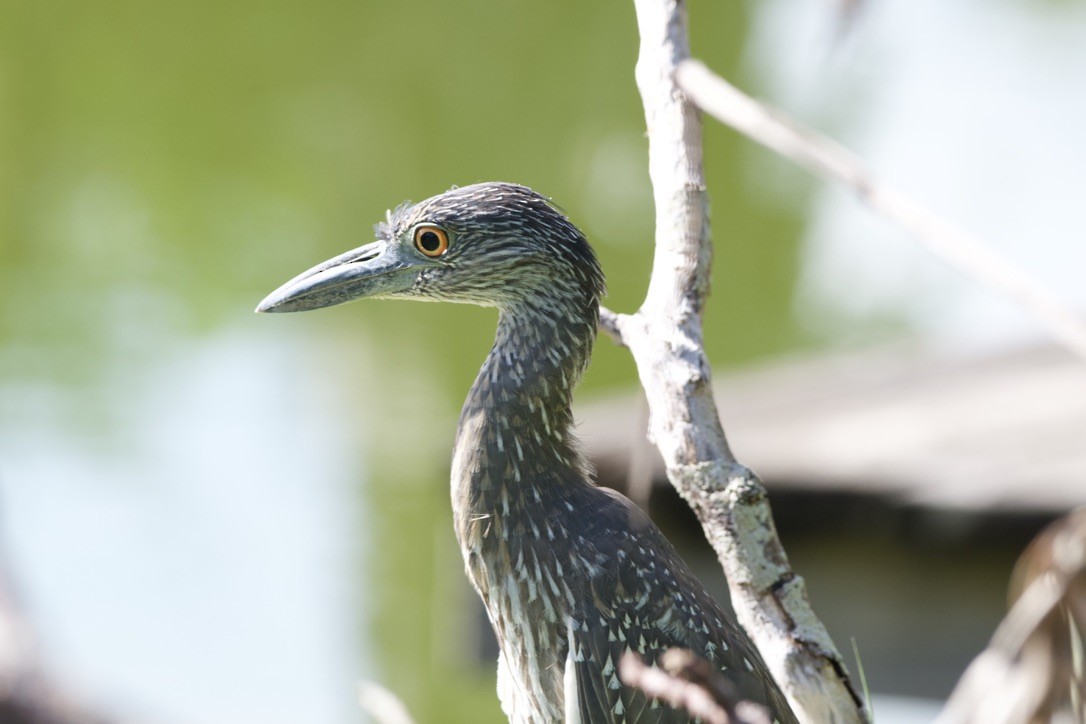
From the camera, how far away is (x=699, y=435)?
1.81 m

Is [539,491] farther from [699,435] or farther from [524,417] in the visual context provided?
[699,435]

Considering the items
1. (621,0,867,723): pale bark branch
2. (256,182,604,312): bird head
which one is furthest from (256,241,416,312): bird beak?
(621,0,867,723): pale bark branch

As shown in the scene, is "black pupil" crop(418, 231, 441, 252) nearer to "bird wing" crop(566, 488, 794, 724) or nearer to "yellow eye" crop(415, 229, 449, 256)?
"yellow eye" crop(415, 229, 449, 256)

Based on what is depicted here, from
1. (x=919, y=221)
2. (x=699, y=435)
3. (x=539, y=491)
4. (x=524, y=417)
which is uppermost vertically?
(x=524, y=417)

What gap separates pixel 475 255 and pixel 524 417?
0.28 m

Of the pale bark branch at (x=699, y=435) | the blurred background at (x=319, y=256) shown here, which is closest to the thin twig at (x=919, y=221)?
the pale bark branch at (x=699, y=435)

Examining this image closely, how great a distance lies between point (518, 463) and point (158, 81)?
1313cm

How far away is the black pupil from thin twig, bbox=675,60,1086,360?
1285 mm

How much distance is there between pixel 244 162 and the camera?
14.3m

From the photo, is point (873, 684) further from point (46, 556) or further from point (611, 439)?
point (46, 556)

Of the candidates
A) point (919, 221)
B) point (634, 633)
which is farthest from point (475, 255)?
point (919, 221)

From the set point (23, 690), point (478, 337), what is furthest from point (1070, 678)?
point (478, 337)

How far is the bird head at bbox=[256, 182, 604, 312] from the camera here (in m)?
2.39

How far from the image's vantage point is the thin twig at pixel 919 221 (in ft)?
3.23
